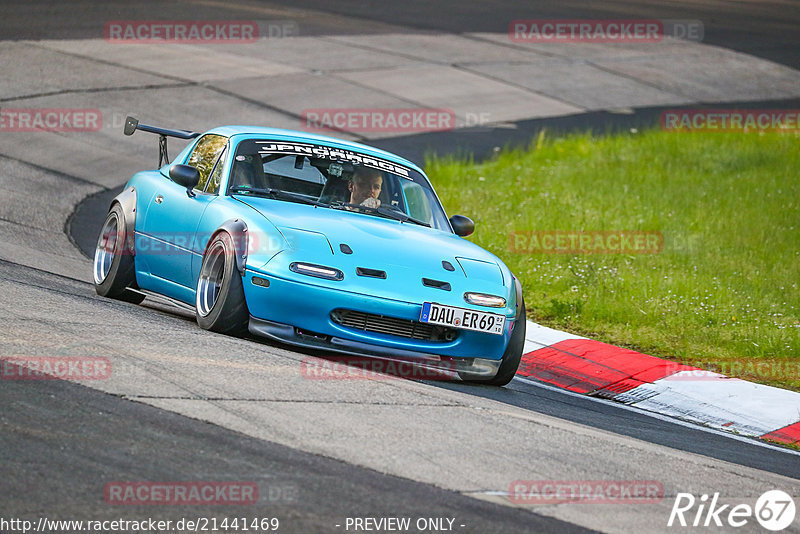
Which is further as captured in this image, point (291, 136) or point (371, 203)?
point (291, 136)

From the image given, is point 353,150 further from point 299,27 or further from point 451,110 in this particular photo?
point 299,27

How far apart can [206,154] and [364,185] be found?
1333 millimetres

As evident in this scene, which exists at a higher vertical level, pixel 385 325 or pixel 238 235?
pixel 238 235

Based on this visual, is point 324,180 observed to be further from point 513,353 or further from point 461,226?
point 513,353

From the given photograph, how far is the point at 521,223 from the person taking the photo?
14.0 meters

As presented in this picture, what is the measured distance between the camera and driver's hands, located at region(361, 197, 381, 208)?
8477mm

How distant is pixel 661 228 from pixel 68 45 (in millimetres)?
12289

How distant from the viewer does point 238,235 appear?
7.43 m

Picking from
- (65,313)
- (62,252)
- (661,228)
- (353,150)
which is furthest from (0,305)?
(661,228)

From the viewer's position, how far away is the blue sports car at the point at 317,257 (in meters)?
7.20

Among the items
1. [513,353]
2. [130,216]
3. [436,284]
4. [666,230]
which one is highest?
[436,284]

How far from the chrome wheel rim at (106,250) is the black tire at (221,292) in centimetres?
170

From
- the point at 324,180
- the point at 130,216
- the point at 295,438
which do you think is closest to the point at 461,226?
the point at 324,180

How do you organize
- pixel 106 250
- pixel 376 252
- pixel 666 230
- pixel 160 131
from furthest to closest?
pixel 666 230
pixel 160 131
pixel 106 250
pixel 376 252
